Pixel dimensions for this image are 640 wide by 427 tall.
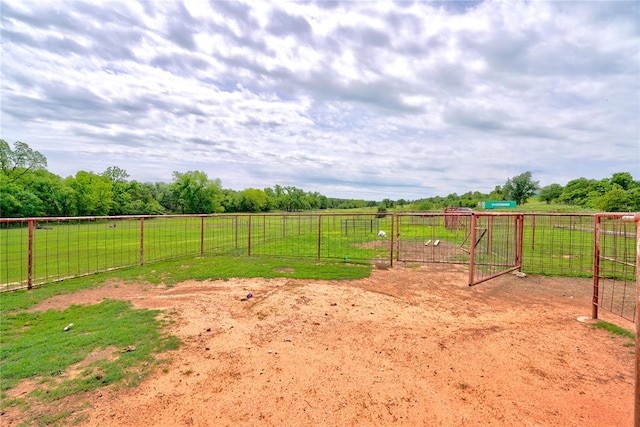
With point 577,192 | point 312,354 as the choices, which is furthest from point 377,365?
point 577,192

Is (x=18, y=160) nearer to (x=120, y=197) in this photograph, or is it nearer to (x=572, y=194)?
(x=120, y=197)

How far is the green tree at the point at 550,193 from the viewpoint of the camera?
81.2 meters

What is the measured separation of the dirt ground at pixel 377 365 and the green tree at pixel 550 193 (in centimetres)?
9639

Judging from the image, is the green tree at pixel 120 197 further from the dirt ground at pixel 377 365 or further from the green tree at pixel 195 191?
the dirt ground at pixel 377 365

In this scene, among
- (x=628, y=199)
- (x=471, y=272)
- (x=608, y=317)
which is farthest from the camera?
(x=628, y=199)

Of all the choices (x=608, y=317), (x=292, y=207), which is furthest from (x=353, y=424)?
(x=292, y=207)

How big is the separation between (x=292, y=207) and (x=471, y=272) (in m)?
92.4

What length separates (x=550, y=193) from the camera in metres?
82.4

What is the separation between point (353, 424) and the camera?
2.54 metres

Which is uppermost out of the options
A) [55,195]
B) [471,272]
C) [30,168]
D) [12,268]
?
[30,168]

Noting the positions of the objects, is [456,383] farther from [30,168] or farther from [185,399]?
[30,168]

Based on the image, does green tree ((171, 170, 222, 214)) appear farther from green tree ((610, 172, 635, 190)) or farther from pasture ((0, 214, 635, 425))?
green tree ((610, 172, 635, 190))

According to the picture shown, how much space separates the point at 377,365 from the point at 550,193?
103 metres

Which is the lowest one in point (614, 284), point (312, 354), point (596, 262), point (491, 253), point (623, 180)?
point (312, 354)
